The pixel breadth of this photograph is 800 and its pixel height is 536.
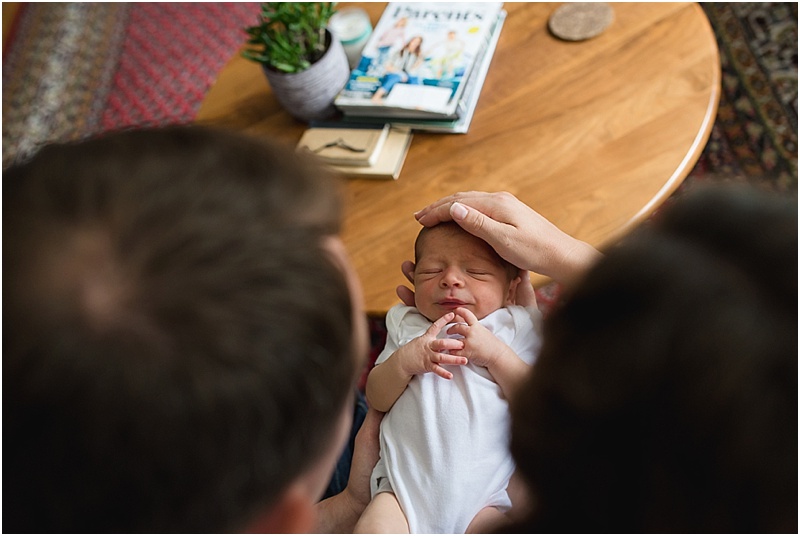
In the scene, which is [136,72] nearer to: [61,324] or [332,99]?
[332,99]

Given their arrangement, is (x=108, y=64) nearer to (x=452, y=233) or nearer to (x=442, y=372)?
(x=452, y=233)

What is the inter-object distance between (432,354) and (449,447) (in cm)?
14

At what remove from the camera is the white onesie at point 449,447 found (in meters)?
0.95

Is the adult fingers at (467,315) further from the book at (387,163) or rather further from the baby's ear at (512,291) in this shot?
the book at (387,163)

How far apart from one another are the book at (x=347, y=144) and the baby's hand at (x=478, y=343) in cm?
48

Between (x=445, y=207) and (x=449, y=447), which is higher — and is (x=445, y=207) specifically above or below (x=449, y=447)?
above

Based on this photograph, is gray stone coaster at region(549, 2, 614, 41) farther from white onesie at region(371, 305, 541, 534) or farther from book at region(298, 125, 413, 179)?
white onesie at region(371, 305, 541, 534)

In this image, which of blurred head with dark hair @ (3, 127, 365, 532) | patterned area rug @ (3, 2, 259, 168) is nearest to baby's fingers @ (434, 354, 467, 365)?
blurred head with dark hair @ (3, 127, 365, 532)

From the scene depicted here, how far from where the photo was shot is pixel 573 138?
129 centimetres

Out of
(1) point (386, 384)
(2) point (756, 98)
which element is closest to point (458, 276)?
(1) point (386, 384)

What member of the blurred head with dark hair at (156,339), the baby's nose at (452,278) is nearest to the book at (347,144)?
the baby's nose at (452,278)

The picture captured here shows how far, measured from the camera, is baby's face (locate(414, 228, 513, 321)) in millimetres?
1090

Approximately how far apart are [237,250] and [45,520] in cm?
22

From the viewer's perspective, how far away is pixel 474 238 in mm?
1096
